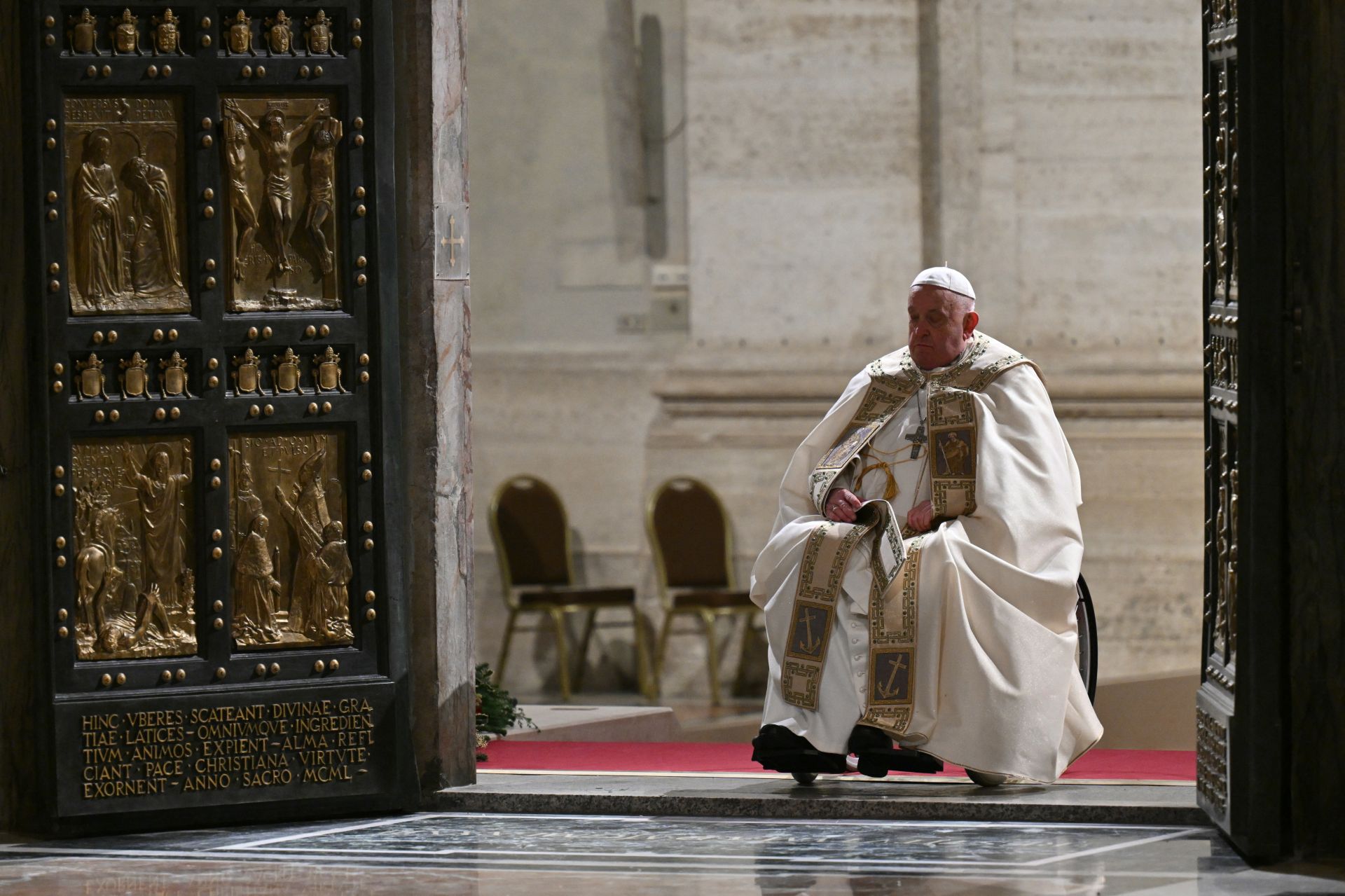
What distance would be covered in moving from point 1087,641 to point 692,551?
18.5ft

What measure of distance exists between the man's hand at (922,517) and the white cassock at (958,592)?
38 mm

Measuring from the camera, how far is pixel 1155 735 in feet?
33.3

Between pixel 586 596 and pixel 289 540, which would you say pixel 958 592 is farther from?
pixel 586 596

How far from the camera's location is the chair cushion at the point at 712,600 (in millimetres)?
11820

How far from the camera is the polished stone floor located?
17.6 feet

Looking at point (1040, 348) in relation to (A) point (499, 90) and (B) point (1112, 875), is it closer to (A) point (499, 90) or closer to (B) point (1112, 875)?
(A) point (499, 90)

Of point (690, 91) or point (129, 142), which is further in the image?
point (690, 91)

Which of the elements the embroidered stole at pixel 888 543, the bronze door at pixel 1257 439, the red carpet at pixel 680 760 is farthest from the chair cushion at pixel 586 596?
the bronze door at pixel 1257 439

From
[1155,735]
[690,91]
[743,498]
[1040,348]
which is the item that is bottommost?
[1155,735]

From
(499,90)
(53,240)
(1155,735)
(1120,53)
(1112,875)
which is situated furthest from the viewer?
(499,90)

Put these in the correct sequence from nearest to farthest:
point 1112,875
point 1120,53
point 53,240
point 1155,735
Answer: point 1112,875 → point 53,240 → point 1155,735 → point 1120,53

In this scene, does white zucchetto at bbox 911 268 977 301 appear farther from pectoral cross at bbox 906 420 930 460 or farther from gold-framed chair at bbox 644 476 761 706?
gold-framed chair at bbox 644 476 761 706

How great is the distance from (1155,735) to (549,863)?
5.18 metres

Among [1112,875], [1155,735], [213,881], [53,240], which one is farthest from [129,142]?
[1155,735]
